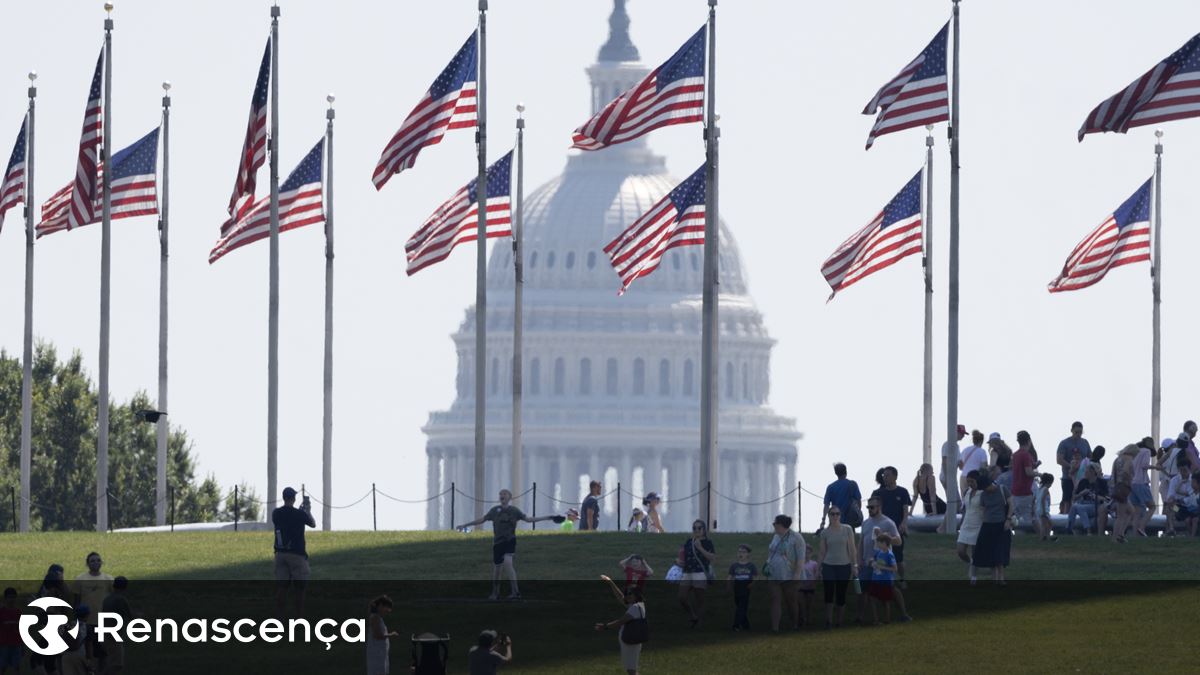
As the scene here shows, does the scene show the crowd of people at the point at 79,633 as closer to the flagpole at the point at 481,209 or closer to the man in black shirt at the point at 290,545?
the man in black shirt at the point at 290,545

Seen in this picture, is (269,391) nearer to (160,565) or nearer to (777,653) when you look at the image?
(160,565)

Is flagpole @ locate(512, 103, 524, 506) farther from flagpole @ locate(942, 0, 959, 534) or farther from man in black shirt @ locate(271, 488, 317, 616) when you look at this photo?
man in black shirt @ locate(271, 488, 317, 616)

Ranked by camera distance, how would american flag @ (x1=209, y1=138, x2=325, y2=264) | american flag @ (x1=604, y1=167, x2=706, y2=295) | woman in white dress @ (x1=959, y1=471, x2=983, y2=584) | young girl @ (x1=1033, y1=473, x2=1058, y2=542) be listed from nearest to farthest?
woman in white dress @ (x1=959, y1=471, x2=983, y2=584)
young girl @ (x1=1033, y1=473, x2=1058, y2=542)
american flag @ (x1=604, y1=167, x2=706, y2=295)
american flag @ (x1=209, y1=138, x2=325, y2=264)

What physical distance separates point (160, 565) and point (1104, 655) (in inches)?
734

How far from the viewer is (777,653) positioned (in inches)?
1927

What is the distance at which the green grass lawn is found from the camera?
4834cm

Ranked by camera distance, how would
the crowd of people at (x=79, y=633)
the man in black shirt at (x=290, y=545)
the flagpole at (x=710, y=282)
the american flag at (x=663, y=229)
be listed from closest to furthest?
the crowd of people at (x=79, y=633)
the man in black shirt at (x=290, y=545)
the flagpole at (x=710, y=282)
the american flag at (x=663, y=229)

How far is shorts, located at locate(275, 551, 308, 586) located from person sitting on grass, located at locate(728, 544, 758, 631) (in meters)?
5.81

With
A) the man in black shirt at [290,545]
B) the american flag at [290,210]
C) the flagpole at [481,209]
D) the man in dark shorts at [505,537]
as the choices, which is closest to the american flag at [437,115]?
the flagpole at [481,209]

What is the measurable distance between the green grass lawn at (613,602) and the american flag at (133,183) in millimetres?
13803

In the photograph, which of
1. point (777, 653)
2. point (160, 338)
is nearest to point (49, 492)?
point (160, 338)

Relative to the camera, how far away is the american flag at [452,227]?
78.9 meters

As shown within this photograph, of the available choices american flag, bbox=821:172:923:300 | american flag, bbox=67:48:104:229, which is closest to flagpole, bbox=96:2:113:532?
american flag, bbox=67:48:104:229

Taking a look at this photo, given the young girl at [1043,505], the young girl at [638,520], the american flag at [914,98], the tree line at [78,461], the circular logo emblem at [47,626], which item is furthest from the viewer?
the tree line at [78,461]
